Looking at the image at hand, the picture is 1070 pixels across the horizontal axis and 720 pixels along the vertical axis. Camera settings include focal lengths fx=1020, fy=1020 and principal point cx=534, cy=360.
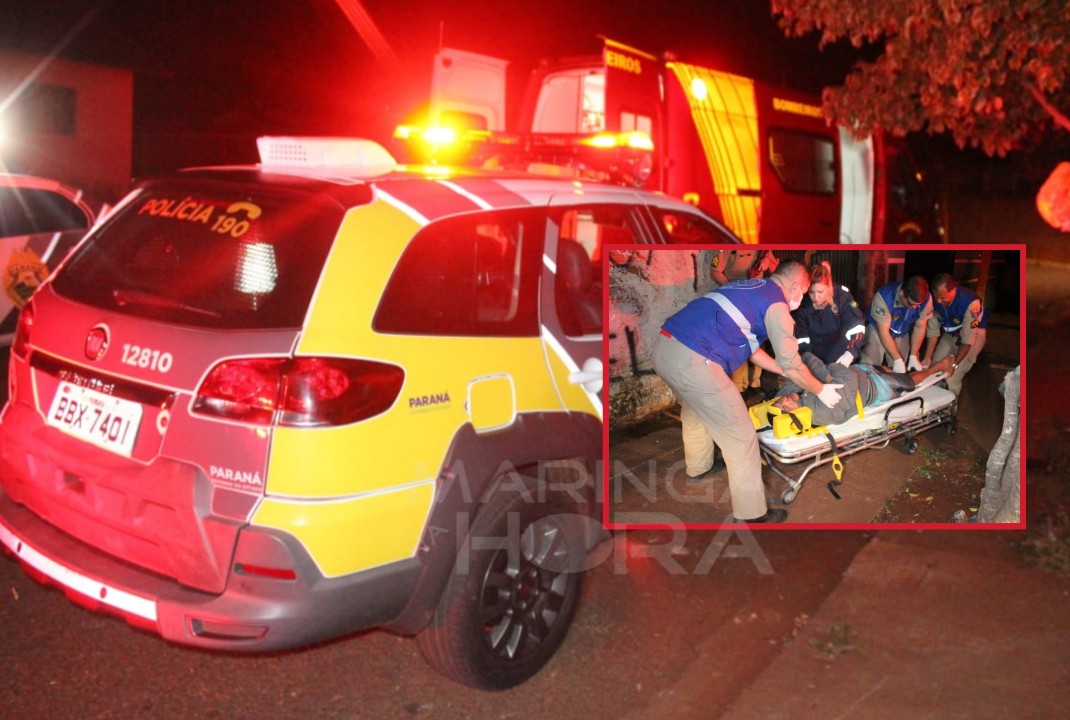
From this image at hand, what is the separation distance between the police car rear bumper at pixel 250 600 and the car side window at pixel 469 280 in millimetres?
722

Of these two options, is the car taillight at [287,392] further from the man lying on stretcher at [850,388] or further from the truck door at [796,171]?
the truck door at [796,171]

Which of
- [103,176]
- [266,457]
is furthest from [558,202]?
[103,176]

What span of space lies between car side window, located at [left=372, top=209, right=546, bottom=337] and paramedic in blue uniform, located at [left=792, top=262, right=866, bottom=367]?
2.91 ft

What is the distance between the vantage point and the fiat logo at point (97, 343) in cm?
310

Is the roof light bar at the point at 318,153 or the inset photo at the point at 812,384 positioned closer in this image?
the inset photo at the point at 812,384

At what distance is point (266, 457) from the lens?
9.08 ft

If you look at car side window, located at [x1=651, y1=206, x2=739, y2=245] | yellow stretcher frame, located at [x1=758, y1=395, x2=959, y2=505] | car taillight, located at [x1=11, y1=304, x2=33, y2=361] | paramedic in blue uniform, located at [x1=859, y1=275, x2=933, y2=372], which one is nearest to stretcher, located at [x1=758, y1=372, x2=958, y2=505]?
yellow stretcher frame, located at [x1=758, y1=395, x2=959, y2=505]

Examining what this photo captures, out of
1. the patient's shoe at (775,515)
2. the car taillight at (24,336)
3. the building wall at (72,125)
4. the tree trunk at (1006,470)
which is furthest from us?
the building wall at (72,125)

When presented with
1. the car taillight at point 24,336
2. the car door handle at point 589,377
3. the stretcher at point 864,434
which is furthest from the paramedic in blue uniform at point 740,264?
the car taillight at point 24,336

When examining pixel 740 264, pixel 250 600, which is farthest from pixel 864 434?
pixel 250 600

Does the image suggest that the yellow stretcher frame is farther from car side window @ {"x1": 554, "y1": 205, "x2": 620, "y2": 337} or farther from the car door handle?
car side window @ {"x1": 554, "y1": 205, "x2": 620, "y2": 337}

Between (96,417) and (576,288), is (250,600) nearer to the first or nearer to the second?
(96,417)

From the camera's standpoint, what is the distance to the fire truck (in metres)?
7.96

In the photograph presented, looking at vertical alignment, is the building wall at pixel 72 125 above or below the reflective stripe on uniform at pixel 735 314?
above
